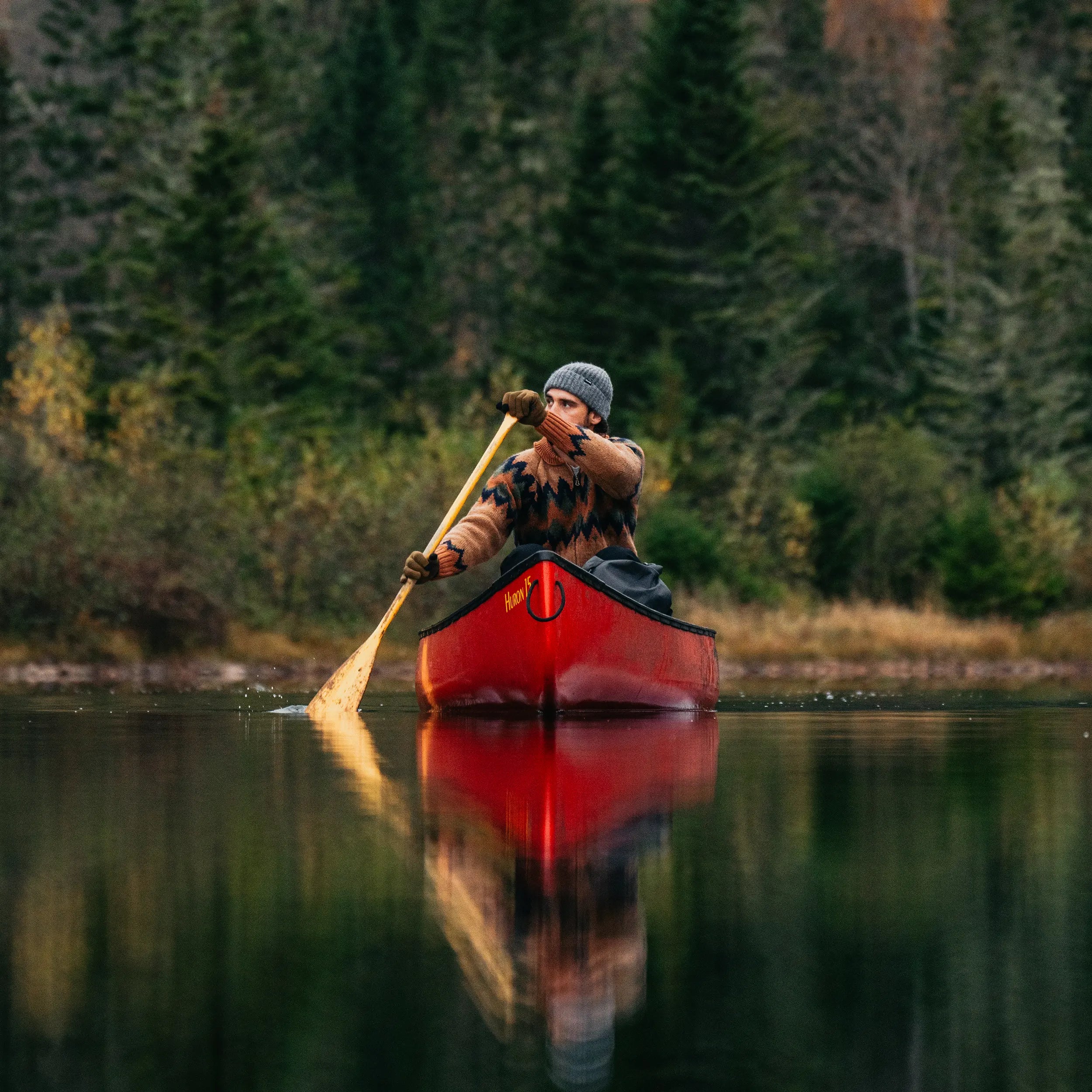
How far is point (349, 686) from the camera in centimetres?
1711

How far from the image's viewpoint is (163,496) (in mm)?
29094

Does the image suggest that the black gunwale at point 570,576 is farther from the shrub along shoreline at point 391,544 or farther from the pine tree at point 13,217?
the pine tree at point 13,217

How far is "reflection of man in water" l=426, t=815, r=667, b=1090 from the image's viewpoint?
5102 mm

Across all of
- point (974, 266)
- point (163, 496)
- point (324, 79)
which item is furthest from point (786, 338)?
point (163, 496)

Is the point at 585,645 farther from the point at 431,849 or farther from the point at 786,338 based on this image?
the point at 786,338

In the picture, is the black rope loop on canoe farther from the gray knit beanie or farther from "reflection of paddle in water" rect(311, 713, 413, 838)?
the gray knit beanie

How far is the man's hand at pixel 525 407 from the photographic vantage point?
1416 centimetres

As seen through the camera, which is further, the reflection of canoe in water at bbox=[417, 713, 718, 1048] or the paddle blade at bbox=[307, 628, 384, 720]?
the paddle blade at bbox=[307, 628, 384, 720]

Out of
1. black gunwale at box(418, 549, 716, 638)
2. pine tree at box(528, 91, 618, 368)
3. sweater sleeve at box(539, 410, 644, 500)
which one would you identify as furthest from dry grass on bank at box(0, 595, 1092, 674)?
pine tree at box(528, 91, 618, 368)

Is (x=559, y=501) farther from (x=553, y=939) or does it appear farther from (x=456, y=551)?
(x=553, y=939)

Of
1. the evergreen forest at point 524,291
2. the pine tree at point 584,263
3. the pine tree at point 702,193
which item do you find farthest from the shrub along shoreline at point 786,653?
the pine tree at point 584,263

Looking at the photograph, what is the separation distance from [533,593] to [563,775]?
4137 millimetres

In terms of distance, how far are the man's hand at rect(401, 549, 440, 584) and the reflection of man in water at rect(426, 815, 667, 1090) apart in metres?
6.62

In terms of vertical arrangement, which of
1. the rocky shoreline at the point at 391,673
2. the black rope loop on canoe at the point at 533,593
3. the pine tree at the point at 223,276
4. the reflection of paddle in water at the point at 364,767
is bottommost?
the rocky shoreline at the point at 391,673
